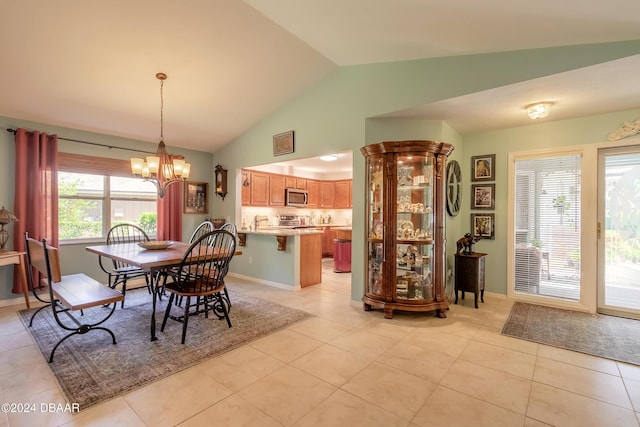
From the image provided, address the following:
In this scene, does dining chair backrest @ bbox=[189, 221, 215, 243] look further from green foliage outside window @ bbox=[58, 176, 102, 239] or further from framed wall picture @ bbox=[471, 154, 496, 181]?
framed wall picture @ bbox=[471, 154, 496, 181]

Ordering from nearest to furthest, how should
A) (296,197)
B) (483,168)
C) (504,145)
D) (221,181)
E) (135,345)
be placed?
(135,345) < (504,145) < (483,168) < (221,181) < (296,197)

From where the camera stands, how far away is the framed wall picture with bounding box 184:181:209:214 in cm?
541

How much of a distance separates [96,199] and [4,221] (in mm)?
1106

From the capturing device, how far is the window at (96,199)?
13.8 feet

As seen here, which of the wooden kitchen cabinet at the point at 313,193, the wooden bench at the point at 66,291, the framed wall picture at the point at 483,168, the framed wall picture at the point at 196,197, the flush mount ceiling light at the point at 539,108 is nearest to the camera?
the wooden bench at the point at 66,291

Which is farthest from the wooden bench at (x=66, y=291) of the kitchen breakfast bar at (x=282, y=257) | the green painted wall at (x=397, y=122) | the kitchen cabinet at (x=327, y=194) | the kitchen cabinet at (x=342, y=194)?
the kitchen cabinet at (x=342, y=194)

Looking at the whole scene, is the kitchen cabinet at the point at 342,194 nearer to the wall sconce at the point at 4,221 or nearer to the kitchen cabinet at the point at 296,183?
the kitchen cabinet at the point at 296,183

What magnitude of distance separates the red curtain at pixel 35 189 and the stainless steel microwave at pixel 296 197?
13.3 feet

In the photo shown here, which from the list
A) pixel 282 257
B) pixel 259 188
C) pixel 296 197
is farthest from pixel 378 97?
pixel 296 197

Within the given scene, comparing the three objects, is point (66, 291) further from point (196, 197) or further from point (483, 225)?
point (483, 225)

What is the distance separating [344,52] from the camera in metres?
3.23

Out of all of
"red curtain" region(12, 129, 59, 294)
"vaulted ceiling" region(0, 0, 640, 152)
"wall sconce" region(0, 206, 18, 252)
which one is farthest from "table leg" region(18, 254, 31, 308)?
"vaulted ceiling" region(0, 0, 640, 152)

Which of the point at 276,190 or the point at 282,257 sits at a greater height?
the point at 276,190

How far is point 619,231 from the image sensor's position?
3.39 m
